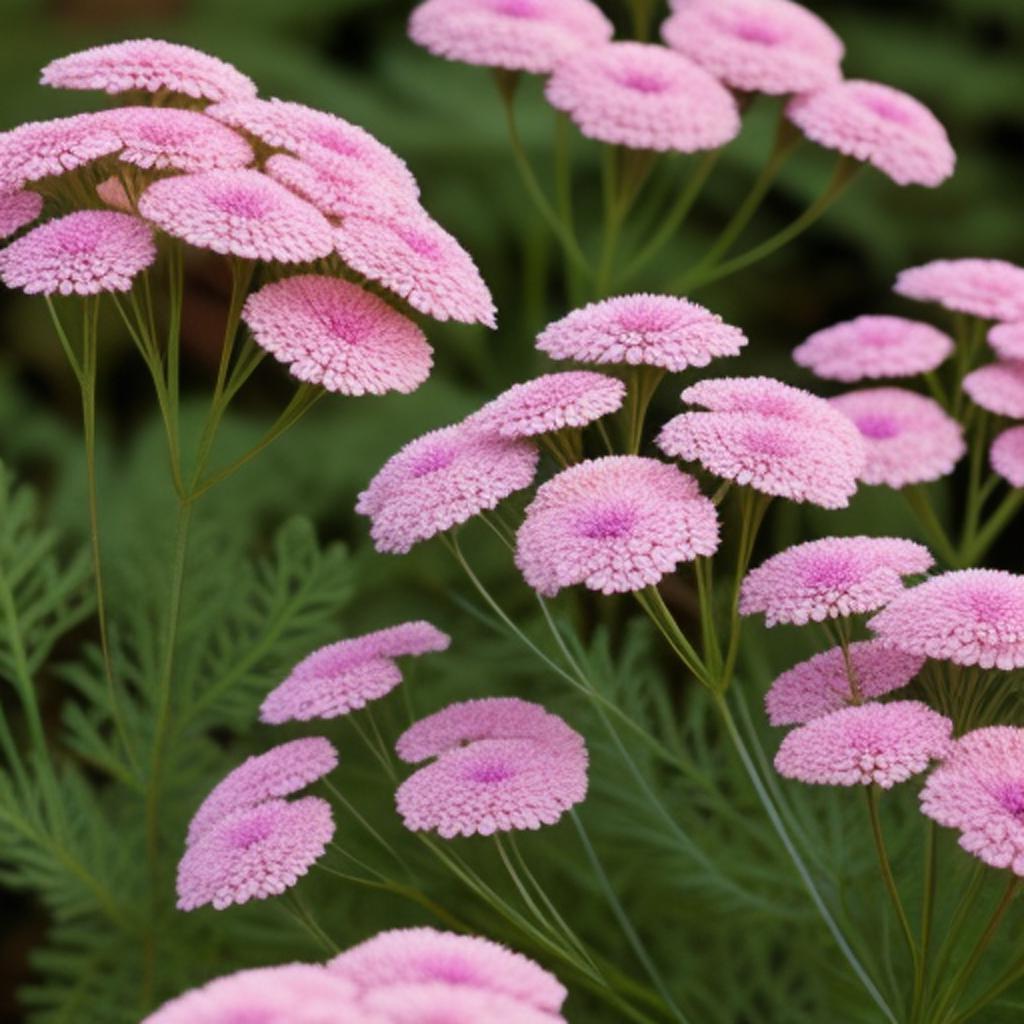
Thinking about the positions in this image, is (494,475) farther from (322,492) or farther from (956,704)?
(322,492)

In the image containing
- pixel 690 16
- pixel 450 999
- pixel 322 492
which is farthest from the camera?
pixel 322 492

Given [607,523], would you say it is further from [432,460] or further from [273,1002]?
[273,1002]

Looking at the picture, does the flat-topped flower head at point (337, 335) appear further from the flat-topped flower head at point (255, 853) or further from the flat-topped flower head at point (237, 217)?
the flat-topped flower head at point (255, 853)

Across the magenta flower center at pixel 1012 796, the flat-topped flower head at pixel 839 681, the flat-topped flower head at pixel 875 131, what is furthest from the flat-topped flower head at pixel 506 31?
the magenta flower center at pixel 1012 796

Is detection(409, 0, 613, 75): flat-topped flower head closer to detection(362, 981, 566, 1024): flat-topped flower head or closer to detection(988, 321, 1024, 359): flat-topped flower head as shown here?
detection(988, 321, 1024, 359): flat-topped flower head

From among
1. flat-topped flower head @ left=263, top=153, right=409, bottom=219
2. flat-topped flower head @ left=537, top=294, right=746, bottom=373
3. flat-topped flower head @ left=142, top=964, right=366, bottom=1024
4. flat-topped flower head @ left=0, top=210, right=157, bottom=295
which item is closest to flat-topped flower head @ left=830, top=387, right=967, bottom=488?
flat-topped flower head @ left=537, top=294, right=746, bottom=373

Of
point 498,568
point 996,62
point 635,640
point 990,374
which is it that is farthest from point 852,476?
point 996,62
